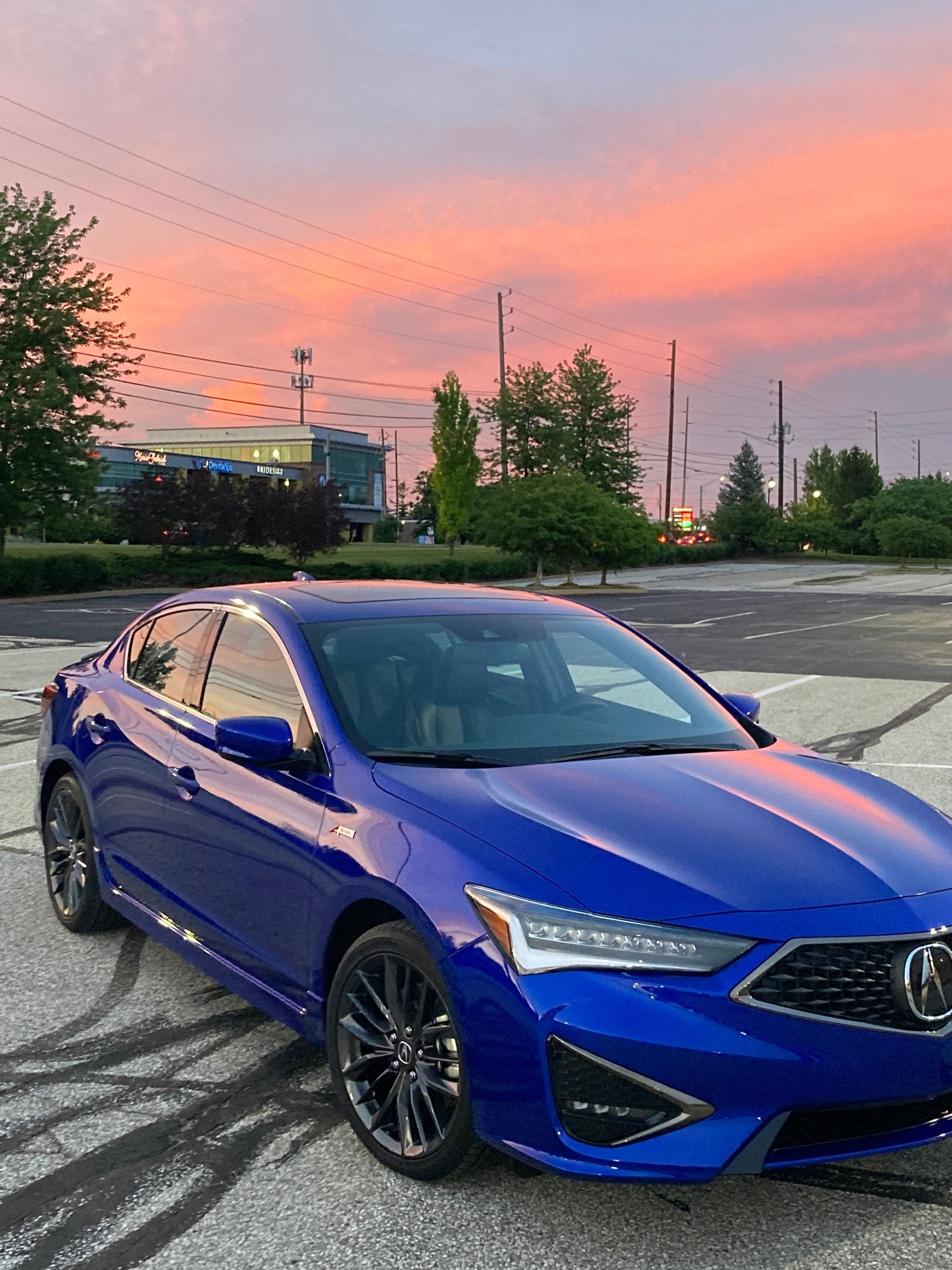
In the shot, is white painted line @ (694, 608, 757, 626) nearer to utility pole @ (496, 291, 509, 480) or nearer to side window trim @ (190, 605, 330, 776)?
side window trim @ (190, 605, 330, 776)

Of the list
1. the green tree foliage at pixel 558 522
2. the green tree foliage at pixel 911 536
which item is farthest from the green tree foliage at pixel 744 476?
the green tree foliage at pixel 558 522

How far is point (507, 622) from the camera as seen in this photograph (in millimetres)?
4742

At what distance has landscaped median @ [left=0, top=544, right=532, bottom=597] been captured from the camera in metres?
→ 43.0

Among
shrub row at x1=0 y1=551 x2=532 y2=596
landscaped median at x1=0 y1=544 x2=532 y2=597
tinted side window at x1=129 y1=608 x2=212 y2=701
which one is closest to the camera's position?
tinted side window at x1=129 y1=608 x2=212 y2=701

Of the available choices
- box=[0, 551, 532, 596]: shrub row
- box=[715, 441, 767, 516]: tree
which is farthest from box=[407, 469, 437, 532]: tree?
box=[0, 551, 532, 596]: shrub row

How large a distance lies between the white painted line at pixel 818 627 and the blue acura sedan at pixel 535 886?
19134 millimetres

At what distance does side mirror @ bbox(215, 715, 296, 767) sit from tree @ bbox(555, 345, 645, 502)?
250 ft

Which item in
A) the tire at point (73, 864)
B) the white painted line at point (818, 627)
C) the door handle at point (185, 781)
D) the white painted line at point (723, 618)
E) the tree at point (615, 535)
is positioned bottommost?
the white painted line at point (818, 627)

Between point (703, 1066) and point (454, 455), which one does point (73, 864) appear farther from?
point (454, 455)

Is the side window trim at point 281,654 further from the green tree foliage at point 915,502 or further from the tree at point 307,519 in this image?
the green tree foliage at point 915,502

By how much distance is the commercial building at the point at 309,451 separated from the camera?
432 feet

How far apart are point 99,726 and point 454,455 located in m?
62.9

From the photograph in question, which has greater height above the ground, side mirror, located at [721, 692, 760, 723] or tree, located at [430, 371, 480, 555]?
tree, located at [430, 371, 480, 555]

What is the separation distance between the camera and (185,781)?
4516mm
